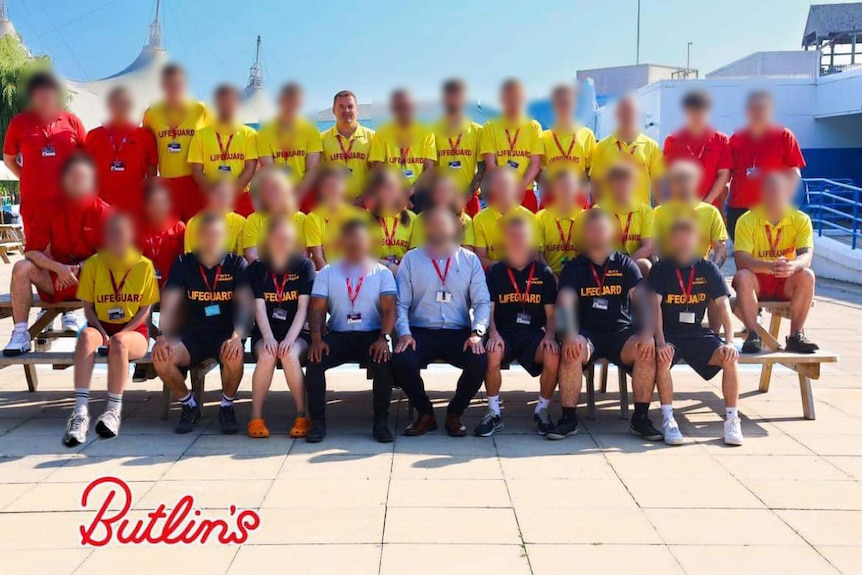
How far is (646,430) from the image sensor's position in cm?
521

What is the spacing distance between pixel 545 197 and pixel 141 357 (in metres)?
3.53

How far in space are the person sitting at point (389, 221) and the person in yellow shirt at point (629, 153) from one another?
1.85 m

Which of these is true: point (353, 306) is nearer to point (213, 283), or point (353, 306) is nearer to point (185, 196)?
point (213, 283)

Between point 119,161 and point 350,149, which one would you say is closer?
point 119,161

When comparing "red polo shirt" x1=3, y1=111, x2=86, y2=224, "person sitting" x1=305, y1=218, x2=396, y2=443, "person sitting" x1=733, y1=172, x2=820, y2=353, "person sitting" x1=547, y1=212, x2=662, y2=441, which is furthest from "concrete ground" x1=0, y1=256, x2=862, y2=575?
"red polo shirt" x1=3, y1=111, x2=86, y2=224

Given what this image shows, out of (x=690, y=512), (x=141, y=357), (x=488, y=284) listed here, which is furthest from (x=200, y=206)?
(x=690, y=512)

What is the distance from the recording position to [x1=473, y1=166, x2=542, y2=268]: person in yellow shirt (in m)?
5.91

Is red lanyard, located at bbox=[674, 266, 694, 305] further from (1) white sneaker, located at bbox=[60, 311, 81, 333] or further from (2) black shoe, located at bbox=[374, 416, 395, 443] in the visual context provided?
(1) white sneaker, located at bbox=[60, 311, 81, 333]

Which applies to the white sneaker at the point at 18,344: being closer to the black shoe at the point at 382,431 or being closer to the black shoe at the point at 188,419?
the black shoe at the point at 188,419

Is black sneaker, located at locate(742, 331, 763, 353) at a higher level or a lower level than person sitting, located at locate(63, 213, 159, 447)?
lower

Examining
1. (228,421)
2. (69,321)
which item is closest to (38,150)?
(69,321)

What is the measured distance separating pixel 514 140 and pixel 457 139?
0.51 m

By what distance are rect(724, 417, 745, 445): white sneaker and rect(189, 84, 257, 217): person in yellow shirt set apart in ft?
14.3

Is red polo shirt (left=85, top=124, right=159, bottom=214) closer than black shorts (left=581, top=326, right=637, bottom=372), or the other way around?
black shorts (left=581, top=326, right=637, bottom=372)
